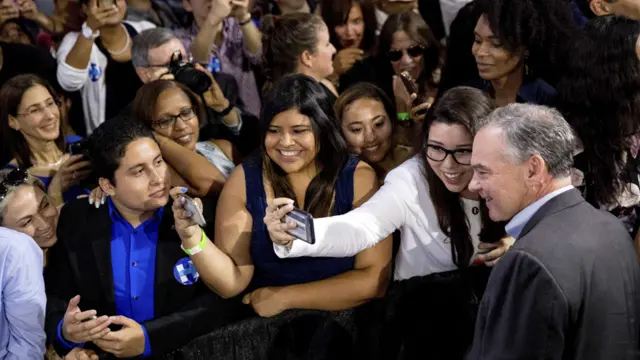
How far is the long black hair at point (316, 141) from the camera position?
300cm

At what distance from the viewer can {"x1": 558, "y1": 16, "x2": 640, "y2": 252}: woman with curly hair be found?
2873mm

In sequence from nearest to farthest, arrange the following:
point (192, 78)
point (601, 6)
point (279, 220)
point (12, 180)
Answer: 1. point (279, 220)
2. point (12, 180)
3. point (601, 6)
4. point (192, 78)

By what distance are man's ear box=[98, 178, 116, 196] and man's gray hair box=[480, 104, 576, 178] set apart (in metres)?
1.45

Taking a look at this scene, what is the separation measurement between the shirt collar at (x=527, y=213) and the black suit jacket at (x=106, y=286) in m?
1.12

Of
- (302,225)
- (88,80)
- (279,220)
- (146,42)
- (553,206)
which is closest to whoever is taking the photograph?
(553,206)

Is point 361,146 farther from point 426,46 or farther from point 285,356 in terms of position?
point 285,356

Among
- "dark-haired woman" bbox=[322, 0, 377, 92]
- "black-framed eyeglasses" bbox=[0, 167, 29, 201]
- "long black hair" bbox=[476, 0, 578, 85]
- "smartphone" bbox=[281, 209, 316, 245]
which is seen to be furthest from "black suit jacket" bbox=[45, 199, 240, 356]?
"dark-haired woman" bbox=[322, 0, 377, 92]

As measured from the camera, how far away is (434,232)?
116 inches

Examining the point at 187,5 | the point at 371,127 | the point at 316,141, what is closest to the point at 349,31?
the point at 187,5

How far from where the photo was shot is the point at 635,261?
214 centimetres

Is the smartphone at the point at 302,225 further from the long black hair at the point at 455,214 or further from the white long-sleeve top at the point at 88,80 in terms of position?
the white long-sleeve top at the point at 88,80

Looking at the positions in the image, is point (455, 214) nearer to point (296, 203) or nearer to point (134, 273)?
point (296, 203)

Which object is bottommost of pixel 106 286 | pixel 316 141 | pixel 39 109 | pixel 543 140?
pixel 106 286

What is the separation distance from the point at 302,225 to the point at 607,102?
115 centimetres
